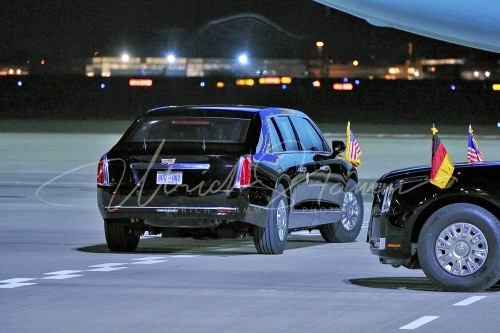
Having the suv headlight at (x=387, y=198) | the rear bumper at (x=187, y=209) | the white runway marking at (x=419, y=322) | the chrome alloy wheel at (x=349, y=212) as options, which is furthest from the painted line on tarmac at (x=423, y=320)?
the chrome alloy wheel at (x=349, y=212)

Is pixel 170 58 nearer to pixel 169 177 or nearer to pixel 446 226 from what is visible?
pixel 169 177

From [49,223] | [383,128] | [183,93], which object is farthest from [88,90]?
[49,223]

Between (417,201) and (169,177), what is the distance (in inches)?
129

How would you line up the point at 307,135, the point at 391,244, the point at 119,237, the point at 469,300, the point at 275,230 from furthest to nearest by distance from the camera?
the point at 307,135
the point at 119,237
the point at 275,230
the point at 391,244
the point at 469,300

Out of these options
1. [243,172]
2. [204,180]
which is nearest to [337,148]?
[243,172]

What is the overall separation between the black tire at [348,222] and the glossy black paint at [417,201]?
409 centimetres

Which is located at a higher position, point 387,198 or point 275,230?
point 387,198

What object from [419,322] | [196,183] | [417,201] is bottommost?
[419,322]

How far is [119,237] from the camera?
47.3 ft

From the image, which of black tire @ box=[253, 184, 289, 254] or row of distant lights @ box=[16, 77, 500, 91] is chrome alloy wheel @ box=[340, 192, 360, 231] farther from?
row of distant lights @ box=[16, 77, 500, 91]

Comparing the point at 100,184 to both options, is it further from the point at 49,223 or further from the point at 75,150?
the point at 75,150

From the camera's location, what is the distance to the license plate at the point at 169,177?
45.7ft

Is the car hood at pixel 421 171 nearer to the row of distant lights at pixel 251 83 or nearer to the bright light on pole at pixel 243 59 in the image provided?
the row of distant lights at pixel 251 83

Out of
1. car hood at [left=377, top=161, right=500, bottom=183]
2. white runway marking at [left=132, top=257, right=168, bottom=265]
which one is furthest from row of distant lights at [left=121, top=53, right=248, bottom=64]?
car hood at [left=377, top=161, right=500, bottom=183]
